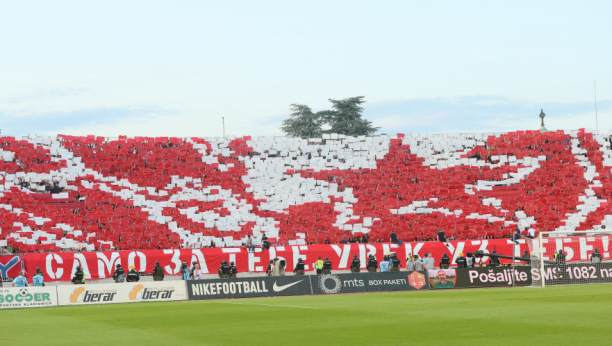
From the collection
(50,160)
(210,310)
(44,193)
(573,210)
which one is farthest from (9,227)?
(573,210)

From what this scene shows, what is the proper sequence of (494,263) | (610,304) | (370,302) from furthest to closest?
(494,263), (370,302), (610,304)

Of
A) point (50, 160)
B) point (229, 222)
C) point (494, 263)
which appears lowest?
point (494, 263)

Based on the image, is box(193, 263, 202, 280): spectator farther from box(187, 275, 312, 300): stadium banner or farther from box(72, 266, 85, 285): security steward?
box(187, 275, 312, 300): stadium banner

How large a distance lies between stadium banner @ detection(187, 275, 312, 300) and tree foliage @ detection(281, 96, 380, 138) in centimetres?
5311

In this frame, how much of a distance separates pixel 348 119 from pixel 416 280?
5355 cm

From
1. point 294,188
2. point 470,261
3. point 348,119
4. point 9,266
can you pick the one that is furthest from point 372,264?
point 348,119

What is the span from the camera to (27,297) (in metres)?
25.1

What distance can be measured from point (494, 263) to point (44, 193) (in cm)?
2634

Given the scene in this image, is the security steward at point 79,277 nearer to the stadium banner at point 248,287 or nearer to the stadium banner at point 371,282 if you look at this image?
the stadium banner at point 248,287

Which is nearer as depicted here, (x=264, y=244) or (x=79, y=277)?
(x=79, y=277)

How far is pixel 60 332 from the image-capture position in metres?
14.8

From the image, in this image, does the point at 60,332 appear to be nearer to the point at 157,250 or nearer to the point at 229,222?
the point at 157,250

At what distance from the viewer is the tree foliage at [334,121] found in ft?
264

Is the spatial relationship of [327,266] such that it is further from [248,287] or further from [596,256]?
[596,256]
